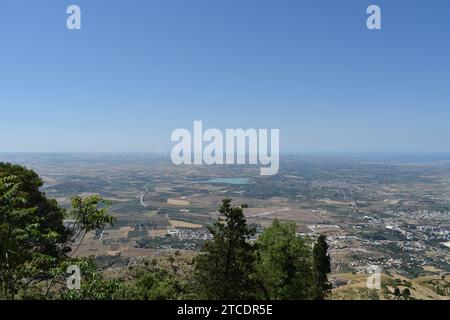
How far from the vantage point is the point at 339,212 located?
14675cm

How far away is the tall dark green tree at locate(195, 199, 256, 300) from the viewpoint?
744 inches

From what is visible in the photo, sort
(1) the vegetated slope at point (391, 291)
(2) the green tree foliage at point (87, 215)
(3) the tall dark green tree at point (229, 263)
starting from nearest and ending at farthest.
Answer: (2) the green tree foliage at point (87, 215)
(3) the tall dark green tree at point (229, 263)
(1) the vegetated slope at point (391, 291)

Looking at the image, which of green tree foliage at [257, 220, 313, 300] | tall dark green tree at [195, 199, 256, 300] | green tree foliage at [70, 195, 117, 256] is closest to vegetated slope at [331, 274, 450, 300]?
green tree foliage at [257, 220, 313, 300]

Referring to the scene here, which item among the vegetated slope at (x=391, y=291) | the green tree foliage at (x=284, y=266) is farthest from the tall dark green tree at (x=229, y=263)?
the vegetated slope at (x=391, y=291)

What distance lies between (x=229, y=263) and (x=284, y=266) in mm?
6530

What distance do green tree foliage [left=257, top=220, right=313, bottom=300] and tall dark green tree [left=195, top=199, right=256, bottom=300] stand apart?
3564mm

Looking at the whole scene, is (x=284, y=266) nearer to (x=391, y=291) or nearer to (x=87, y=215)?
(x=87, y=215)

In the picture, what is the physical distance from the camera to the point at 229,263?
19.2m

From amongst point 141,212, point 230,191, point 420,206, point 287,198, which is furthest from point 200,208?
point 420,206

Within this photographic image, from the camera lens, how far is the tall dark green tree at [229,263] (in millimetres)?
18891

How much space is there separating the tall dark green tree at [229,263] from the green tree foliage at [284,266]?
3564 millimetres

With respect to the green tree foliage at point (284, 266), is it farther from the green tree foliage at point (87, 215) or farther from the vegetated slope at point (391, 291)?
the vegetated slope at point (391, 291)
